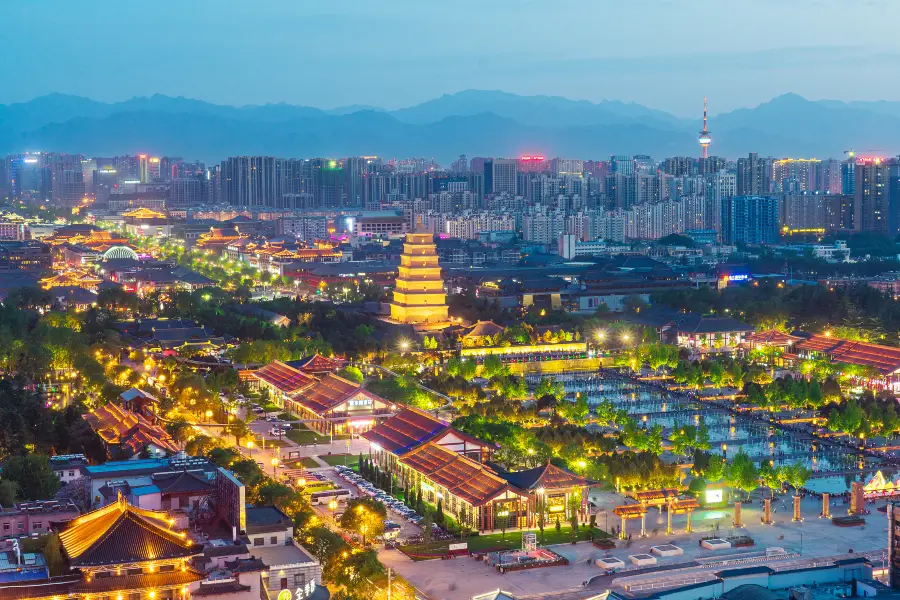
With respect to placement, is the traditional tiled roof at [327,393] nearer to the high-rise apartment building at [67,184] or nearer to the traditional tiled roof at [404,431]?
the traditional tiled roof at [404,431]

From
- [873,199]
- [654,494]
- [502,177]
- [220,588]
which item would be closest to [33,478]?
[220,588]

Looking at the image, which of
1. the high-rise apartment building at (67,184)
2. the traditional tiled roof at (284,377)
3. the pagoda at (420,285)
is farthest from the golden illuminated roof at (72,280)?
the high-rise apartment building at (67,184)

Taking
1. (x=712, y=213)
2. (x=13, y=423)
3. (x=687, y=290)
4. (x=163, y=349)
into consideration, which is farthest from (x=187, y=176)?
(x=13, y=423)

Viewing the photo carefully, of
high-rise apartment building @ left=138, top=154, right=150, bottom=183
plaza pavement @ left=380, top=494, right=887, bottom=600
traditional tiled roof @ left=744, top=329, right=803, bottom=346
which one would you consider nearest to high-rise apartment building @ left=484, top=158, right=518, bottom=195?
high-rise apartment building @ left=138, top=154, right=150, bottom=183

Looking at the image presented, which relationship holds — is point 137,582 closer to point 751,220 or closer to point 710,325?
point 710,325

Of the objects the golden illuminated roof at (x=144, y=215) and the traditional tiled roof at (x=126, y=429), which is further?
the golden illuminated roof at (x=144, y=215)
